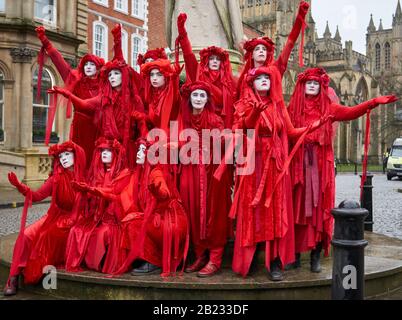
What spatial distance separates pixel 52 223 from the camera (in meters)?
5.34

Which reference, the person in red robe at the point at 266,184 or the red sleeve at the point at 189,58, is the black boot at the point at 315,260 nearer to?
the person in red robe at the point at 266,184

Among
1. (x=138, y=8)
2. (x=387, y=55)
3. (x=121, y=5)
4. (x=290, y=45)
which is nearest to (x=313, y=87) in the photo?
(x=290, y=45)

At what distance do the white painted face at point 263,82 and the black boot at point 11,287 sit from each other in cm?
Result: 286

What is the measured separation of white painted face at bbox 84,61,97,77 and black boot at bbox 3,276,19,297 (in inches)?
97.1

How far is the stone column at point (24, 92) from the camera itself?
2000 cm

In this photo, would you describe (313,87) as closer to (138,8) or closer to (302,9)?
(302,9)

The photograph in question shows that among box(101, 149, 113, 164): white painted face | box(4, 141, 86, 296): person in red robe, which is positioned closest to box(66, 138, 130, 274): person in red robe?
box(101, 149, 113, 164): white painted face

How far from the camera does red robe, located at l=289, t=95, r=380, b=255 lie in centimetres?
506

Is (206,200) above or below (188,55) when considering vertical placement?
below

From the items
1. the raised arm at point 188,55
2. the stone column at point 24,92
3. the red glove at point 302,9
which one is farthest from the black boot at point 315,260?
the stone column at point 24,92

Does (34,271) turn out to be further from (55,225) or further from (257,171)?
(257,171)

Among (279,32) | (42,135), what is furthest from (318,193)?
(279,32)

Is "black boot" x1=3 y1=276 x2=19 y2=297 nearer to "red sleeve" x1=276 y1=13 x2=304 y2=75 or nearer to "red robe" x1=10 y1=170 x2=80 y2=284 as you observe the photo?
"red robe" x1=10 y1=170 x2=80 y2=284

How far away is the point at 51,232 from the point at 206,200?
1.54m
